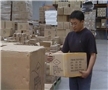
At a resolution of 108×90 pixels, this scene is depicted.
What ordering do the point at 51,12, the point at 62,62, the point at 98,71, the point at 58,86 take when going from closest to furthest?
1. the point at 62,62
2. the point at 58,86
3. the point at 98,71
4. the point at 51,12

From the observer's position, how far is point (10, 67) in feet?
5.19

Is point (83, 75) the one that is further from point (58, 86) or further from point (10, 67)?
point (58, 86)

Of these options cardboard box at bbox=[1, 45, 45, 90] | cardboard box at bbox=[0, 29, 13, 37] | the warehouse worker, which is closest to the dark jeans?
the warehouse worker

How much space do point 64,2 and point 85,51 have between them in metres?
9.94

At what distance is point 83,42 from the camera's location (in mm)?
2311

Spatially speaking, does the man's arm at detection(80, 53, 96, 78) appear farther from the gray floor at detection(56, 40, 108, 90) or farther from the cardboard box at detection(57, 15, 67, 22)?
the cardboard box at detection(57, 15, 67, 22)

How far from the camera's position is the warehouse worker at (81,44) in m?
2.29

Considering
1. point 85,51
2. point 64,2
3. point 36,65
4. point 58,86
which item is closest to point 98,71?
point 58,86

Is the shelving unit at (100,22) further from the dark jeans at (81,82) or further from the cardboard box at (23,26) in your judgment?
the dark jeans at (81,82)

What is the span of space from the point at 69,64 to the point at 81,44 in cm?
26

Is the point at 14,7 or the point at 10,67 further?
the point at 14,7

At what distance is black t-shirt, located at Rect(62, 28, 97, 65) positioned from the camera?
2.30m

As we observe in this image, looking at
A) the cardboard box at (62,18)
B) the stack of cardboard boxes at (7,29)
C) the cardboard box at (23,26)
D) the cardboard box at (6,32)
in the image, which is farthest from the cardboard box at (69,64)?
the cardboard box at (62,18)

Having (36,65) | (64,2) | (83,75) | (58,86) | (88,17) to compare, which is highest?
(64,2)
